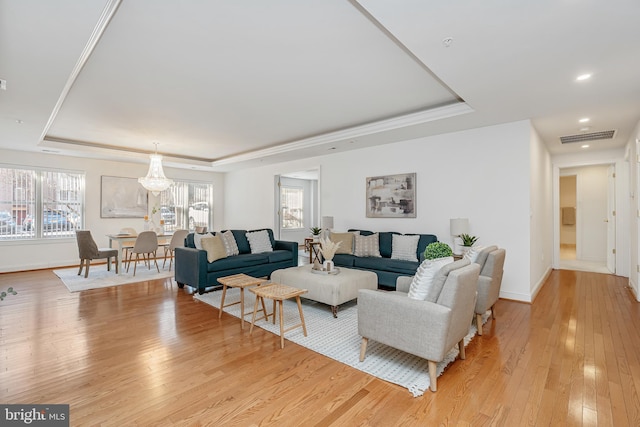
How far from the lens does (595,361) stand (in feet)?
8.27

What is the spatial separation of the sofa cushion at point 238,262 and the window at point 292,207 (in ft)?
15.6

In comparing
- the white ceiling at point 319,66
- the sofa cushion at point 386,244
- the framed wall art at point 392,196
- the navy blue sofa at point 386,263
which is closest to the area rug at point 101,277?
the white ceiling at point 319,66

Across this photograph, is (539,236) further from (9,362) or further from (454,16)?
(9,362)

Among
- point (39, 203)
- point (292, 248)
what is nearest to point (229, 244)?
point (292, 248)

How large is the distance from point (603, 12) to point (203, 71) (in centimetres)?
319

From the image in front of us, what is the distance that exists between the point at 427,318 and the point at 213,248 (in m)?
3.53

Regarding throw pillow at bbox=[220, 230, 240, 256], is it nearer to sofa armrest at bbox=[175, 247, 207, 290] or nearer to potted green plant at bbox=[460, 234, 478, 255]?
sofa armrest at bbox=[175, 247, 207, 290]

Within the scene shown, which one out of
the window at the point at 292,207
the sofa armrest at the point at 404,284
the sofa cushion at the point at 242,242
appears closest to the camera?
the sofa armrest at the point at 404,284

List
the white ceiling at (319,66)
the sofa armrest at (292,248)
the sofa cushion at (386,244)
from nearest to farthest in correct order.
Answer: the white ceiling at (319,66), the sofa cushion at (386,244), the sofa armrest at (292,248)

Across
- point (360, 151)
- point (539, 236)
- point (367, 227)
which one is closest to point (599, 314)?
point (539, 236)

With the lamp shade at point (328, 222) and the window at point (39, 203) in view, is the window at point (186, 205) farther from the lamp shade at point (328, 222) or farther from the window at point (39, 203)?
the lamp shade at point (328, 222)

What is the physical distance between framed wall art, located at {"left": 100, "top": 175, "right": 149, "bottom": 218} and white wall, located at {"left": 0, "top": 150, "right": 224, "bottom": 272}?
4.1 inches

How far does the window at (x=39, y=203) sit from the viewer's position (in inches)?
245

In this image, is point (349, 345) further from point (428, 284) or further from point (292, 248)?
point (292, 248)
